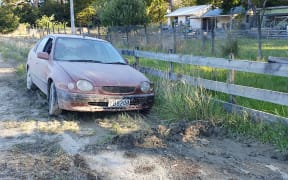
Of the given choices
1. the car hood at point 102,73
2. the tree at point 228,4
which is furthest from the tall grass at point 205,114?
the tree at point 228,4

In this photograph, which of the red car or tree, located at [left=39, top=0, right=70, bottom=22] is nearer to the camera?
the red car

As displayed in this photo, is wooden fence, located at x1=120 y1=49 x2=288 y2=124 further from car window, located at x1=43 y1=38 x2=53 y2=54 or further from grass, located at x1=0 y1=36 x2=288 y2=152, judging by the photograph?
car window, located at x1=43 y1=38 x2=53 y2=54

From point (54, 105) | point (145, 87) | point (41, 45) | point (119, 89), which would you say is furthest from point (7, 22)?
point (119, 89)

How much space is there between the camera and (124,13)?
26625 millimetres

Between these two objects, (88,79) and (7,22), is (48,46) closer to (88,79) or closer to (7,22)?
(88,79)

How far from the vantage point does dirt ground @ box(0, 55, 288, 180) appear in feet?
13.9

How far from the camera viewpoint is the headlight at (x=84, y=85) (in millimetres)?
6301

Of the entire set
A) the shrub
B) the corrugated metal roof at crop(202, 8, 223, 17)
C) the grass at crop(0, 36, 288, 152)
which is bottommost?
the grass at crop(0, 36, 288, 152)

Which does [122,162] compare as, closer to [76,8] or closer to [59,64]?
[59,64]

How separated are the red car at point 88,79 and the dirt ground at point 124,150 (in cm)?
30

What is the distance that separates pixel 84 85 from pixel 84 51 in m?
1.66

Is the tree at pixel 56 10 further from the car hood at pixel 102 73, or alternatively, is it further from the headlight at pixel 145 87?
the headlight at pixel 145 87

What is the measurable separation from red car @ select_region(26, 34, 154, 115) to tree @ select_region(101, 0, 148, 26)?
19055 millimetres

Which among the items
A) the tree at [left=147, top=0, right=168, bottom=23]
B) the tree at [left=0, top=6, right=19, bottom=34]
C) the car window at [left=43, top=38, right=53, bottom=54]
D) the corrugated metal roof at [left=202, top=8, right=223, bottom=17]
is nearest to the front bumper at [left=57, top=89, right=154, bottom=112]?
the car window at [left=43, top=38, right=53, bottom=54]
